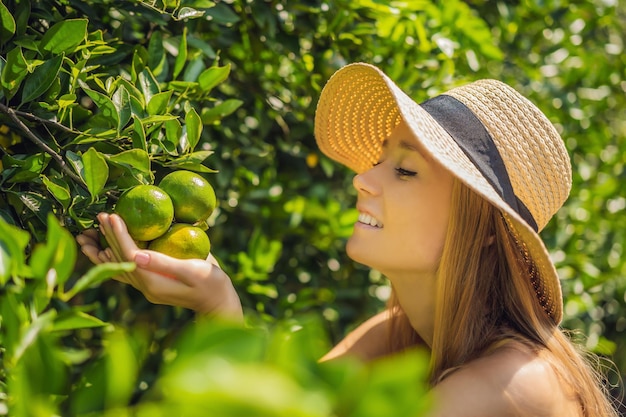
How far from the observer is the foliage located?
0.55 m

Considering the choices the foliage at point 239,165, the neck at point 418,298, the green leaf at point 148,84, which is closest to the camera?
the foliage at point 239,165

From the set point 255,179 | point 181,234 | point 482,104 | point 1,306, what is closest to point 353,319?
point 255,179

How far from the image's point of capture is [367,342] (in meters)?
1.82

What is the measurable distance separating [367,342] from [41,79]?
105 centimetres

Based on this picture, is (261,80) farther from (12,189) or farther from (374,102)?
(12,189)

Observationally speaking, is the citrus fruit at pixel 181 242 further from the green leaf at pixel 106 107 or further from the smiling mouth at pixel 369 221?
the smiling mouth at pixel 369 221

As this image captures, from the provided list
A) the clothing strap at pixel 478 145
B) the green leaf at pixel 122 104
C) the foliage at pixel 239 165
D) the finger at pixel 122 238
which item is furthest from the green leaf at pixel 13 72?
the clothing strap at pixel 478 145

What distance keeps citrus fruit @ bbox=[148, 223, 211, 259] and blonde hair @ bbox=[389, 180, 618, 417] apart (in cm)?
52

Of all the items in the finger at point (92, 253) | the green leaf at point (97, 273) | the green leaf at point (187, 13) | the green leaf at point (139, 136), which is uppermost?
the green leaf at point (97, 273)

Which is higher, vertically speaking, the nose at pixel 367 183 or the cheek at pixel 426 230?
the nose at pixel 367 183

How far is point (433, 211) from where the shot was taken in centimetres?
142

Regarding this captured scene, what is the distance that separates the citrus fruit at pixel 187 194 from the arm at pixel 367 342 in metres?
0.73

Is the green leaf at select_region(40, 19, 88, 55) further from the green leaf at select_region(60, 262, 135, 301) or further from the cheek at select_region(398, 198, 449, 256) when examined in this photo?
the cheek at select_region(398, 198, 449, 256)

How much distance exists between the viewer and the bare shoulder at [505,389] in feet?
4.17
